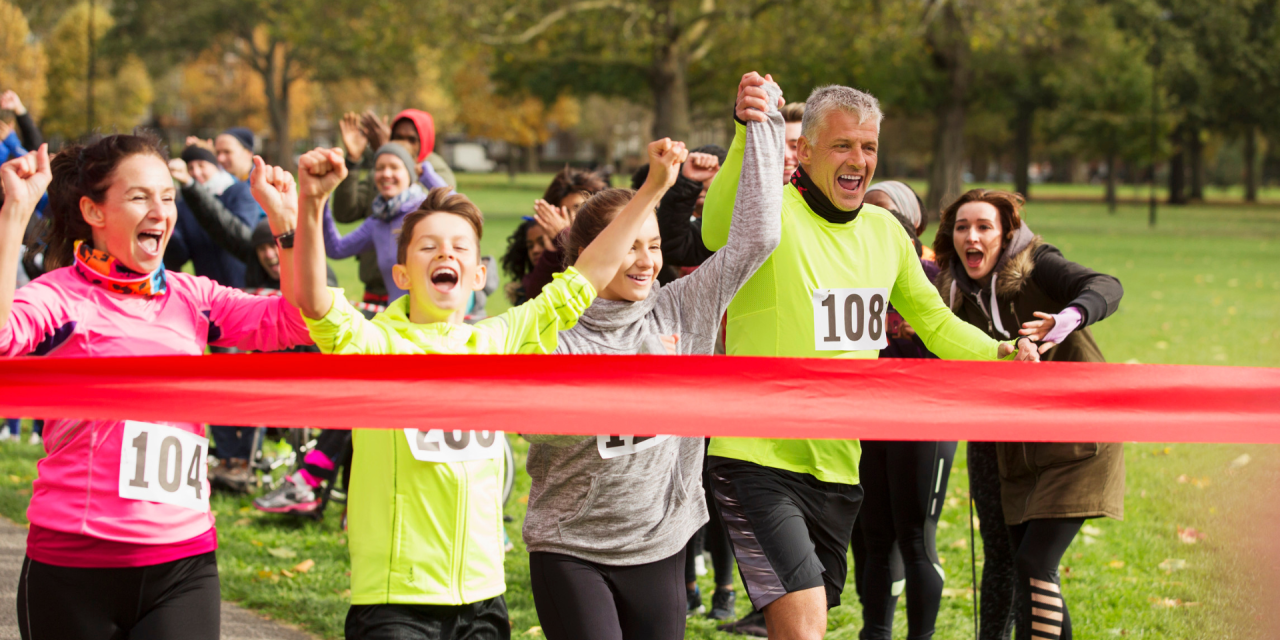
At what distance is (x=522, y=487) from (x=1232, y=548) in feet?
15.0

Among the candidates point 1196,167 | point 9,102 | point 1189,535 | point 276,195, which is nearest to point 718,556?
point 1189,535

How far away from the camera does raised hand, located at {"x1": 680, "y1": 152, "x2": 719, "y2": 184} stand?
4.07 m

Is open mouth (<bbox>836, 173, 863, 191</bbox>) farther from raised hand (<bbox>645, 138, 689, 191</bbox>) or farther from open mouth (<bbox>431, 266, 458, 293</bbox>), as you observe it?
open mouth (<bbox>431, 266, 458, 293</bbox>)

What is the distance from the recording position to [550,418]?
3.02 m

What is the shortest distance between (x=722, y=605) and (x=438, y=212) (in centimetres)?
281

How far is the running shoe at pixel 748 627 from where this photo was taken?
513 cm

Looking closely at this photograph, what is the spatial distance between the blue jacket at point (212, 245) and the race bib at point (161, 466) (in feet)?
13.8

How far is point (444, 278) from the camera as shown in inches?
127

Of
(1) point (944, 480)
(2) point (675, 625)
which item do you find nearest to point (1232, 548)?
(1) point (944, 480)

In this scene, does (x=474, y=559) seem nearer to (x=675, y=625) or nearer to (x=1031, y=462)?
(x=675, y=625)

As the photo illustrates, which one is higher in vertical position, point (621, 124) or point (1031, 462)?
point (621, 124)

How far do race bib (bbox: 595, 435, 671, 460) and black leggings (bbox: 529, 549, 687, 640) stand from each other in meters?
0.32

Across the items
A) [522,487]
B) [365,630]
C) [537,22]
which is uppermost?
[537,22]

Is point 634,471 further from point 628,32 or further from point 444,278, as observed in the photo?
point 628,32
